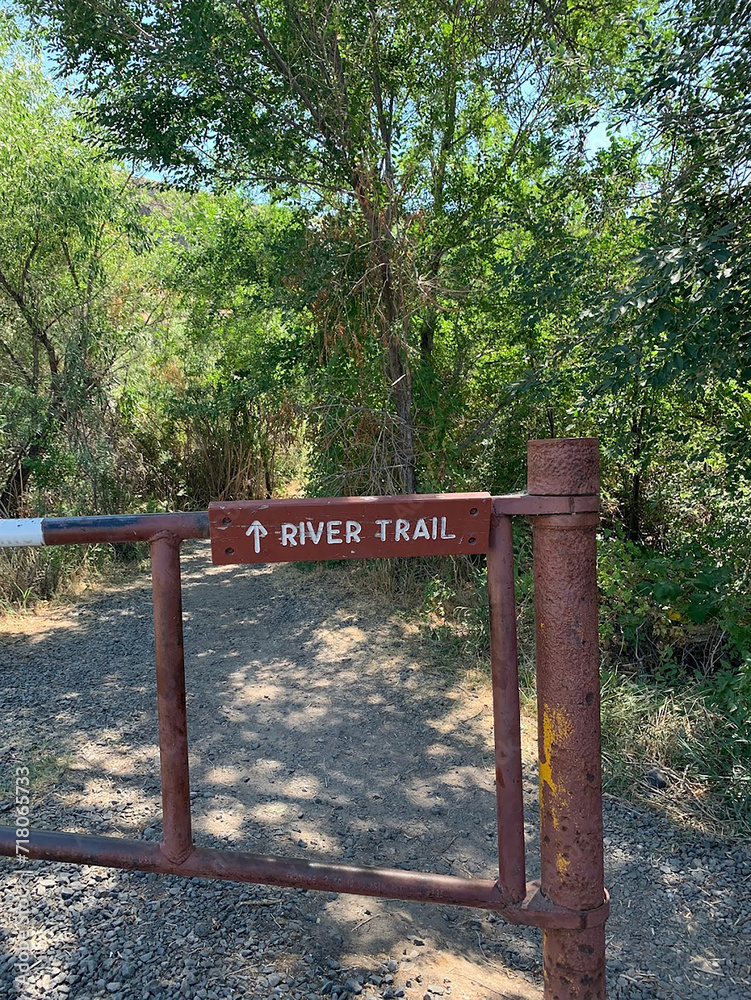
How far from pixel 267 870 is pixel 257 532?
2.35 feet

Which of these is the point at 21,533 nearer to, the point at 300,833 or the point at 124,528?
the point at 124,528

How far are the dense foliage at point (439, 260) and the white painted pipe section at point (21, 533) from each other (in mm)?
2989

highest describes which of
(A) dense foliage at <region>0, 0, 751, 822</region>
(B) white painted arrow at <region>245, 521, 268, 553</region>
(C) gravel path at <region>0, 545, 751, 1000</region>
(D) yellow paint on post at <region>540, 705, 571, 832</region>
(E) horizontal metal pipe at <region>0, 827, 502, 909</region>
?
(A) dense foliage at <region>0, 0, 751, 822</region>

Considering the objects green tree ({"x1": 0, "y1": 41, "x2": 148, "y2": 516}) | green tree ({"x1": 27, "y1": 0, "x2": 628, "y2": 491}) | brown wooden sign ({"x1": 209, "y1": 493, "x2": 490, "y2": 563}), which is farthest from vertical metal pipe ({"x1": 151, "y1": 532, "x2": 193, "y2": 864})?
green tree ({"x1": 0, "y1": 41, "x2": 148, "y2": 516})

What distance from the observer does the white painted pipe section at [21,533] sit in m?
1.52

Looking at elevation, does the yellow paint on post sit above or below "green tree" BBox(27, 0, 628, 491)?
below

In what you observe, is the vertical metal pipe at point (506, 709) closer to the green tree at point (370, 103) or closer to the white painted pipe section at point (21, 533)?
the white painted pipe section at point (21, 533)

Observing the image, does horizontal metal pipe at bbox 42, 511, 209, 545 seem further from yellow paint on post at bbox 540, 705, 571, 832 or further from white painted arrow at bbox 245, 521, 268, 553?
yellow paint on post at bbox 540, 705, 571, 832

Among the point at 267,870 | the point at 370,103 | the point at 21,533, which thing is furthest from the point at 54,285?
the point at 267,870

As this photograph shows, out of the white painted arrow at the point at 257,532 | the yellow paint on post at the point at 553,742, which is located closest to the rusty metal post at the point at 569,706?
the yellow paint on post at the point at 553,742

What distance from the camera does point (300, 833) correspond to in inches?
123

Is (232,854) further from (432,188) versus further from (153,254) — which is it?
(153,254)

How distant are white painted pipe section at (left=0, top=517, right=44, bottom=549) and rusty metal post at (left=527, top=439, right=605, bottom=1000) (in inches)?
39.6

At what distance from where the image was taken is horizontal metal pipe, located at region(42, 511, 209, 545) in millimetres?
1510
